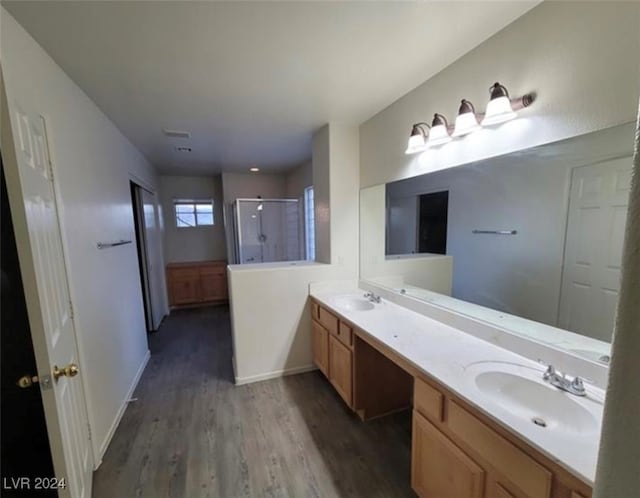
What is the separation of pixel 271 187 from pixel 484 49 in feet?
14.6

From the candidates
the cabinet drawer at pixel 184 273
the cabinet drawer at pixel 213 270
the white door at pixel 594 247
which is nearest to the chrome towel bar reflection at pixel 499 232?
the white door at pixel 594 247

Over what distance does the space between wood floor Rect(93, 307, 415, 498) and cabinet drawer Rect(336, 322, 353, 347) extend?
0.62 m

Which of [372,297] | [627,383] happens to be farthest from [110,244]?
[627,383]

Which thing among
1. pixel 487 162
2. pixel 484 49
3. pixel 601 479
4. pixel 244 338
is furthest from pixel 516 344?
pixel 244 338

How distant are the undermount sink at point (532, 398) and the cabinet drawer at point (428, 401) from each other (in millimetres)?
179

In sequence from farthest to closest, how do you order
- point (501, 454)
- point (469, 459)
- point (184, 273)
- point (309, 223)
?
point (184, 273) → point (309, 223) → point (469, 459) → point (501, 454)

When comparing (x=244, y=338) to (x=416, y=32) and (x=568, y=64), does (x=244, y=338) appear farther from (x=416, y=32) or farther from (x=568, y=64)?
(x=568, y=64)

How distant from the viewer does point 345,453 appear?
78.2 inches

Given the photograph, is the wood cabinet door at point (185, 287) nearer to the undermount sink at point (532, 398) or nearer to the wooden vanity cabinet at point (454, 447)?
the wooden vanity cabinet at point (454, 447)

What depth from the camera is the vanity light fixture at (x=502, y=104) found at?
4.65 feet

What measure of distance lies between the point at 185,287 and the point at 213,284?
490 mm

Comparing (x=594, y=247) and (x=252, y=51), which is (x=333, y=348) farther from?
(x=252, y=51)

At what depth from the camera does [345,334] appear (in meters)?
2.31

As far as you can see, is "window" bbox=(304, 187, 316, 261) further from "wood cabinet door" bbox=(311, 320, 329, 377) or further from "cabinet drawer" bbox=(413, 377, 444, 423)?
"cabinet drawer" bbox=(413, 377, 444, 423)
